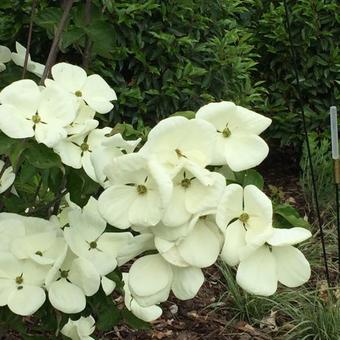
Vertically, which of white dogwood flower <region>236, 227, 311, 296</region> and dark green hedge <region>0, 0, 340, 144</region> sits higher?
white dogwood flower <region>236, 227, 311, 296</region>

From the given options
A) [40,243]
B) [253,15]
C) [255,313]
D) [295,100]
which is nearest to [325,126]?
[295,100]

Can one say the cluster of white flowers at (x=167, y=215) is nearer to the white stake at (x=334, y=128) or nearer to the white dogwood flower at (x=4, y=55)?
the white dogwood flower at (x=4, y=55)

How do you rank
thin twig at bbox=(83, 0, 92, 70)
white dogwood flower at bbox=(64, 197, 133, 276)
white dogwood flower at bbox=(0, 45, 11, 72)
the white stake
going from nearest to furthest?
white dogwood flower at bbox=(64, 197, 133, 276), thin twig at bbox=(83, 0, 92, 70), white dogwood flower at bbox=(0, 45, 11, 72), the white stake

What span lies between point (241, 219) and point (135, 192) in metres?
0.16

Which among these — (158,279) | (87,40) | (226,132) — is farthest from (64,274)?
(87,40)

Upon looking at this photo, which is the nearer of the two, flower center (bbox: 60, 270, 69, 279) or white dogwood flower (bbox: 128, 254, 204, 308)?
white dogwood flower (bbox: 128, 254, 204, 308)

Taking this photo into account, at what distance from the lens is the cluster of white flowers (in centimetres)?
116

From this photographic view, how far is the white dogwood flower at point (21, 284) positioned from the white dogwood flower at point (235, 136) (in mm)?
410

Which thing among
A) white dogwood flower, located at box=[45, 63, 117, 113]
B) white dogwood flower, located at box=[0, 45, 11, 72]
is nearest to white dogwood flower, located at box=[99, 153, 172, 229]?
white dogwood flower, located at box=[45, 63, 117, 113]

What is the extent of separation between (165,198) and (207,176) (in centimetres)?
8

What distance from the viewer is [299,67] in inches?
190

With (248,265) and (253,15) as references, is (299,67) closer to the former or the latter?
(253,15)

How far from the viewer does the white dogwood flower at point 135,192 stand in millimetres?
1129

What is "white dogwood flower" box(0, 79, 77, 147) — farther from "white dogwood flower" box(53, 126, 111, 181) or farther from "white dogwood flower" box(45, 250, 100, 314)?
"white dogwood flower" box(45, 250, 100, 314)
